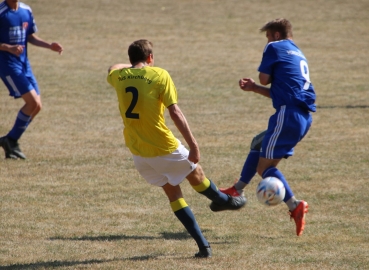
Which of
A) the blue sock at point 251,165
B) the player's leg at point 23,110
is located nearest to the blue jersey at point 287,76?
the blue sock at point 251,165

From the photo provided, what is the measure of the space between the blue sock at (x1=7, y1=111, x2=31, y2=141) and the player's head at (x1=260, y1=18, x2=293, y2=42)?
176 inches

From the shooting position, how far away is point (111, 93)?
14.4 meters

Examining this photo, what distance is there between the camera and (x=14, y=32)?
30.5 ft

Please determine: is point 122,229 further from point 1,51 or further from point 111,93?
point 111,93

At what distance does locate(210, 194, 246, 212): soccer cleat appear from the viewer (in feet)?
21.2

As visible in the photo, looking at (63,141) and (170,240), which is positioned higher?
(170,240)

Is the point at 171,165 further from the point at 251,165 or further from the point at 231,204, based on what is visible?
the point at 251,165

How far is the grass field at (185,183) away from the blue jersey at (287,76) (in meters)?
1.26

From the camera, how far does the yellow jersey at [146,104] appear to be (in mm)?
5355

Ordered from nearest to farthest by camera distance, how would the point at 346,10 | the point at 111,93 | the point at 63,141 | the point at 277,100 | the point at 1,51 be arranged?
the point at 277,100, the point at 1,51, the point at 63,141, the point at 111,93, the point at 346,10

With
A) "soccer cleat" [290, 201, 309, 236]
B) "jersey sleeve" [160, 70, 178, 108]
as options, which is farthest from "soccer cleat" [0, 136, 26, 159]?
"soccer cleat" [290, 201, 309, 236]

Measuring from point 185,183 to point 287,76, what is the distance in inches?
105

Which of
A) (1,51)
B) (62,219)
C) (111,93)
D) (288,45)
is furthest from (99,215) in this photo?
(111,93)

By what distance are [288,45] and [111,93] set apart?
341 inches
